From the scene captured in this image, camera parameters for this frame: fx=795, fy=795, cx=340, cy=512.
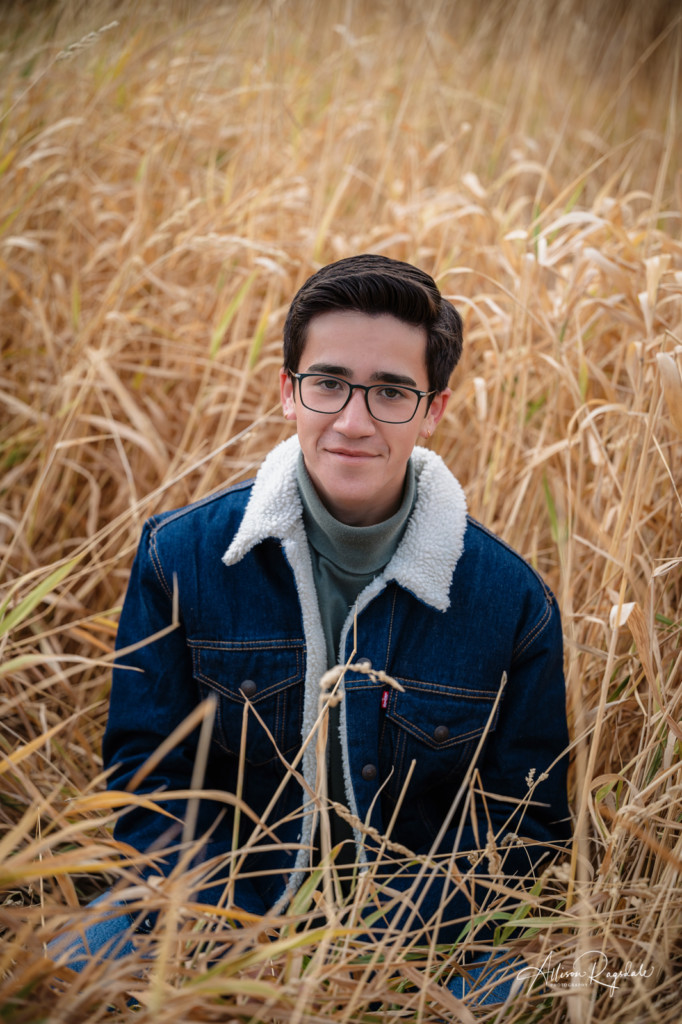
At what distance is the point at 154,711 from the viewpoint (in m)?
1.47

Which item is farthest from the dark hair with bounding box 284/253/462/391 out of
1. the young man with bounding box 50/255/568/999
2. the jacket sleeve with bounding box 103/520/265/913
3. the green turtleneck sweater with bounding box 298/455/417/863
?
the jacket sleeve with bounding box 103/520/265/913

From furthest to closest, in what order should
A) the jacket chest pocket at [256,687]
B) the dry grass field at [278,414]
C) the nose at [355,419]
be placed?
the jacket chest pocket at [256,687] → the nose at [355,419] → the dry grass field at [278,414]

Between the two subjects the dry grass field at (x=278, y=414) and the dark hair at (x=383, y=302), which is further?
the dark hair at (x=383, y=302)

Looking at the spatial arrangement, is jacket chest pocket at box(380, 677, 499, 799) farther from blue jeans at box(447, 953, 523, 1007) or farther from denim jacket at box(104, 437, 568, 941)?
blue jeans at box(447, 953, 523, 1007)

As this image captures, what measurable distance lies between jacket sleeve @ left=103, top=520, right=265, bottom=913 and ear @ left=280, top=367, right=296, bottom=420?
356mm

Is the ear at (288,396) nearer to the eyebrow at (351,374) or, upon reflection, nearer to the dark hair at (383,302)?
the dark hair at (383,302)

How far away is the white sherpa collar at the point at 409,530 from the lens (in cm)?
146

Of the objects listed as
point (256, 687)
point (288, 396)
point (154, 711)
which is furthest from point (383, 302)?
point (154, 711)

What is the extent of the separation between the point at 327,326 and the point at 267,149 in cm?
147

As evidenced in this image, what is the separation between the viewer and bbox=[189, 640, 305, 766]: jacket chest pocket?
1473 mm

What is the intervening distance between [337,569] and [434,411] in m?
0.37

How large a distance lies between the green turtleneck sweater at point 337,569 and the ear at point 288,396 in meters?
0.10

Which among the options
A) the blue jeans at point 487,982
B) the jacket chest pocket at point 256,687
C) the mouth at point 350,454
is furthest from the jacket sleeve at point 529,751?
the mouth at point 350,454

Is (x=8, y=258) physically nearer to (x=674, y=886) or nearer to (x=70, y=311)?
(x=70, y=311)
